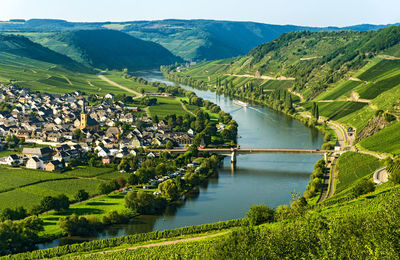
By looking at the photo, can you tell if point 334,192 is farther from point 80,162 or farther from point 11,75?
point 11,75

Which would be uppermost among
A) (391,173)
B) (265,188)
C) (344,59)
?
(344,59)

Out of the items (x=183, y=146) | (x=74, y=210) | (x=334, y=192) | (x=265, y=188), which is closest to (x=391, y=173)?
(x=334, y=192)

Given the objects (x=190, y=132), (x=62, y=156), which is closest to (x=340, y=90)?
(x=190, y=132)

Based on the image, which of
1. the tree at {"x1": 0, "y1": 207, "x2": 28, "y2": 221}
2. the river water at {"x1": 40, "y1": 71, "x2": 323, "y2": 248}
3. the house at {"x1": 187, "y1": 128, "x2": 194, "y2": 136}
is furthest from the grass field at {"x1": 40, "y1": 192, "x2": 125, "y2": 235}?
the house at {"x1": 187, "y1": 128, "x2": 194, "y2": 136}

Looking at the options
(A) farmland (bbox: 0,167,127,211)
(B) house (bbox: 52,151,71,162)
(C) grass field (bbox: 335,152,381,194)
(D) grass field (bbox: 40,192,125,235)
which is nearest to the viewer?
(D) grass field (bbox: 40,192,125,235)

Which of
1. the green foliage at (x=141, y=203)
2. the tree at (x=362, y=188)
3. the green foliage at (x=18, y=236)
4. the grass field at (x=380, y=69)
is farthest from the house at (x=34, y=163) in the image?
the grass field at (x=380, y=69)

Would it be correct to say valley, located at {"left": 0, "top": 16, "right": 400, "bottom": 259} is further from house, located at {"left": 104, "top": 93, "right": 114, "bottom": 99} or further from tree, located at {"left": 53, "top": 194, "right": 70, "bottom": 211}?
house, located at {"left": 104, "top": 93, "right": 114, "bottom": 99}
